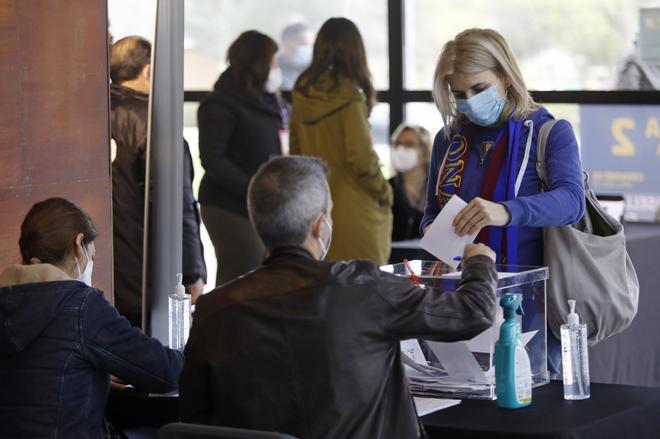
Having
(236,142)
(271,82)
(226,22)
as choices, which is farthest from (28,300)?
(226,22)

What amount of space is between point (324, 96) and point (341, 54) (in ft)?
0.68

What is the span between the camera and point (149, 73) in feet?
12.3

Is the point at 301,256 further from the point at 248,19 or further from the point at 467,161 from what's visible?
the point at 248,19

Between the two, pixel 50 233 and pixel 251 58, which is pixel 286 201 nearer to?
pixel 50 233

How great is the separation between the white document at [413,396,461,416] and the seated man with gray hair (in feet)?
1.03

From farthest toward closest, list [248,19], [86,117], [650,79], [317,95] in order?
[248,19] < [650,79] < [317,95] < [86,117]

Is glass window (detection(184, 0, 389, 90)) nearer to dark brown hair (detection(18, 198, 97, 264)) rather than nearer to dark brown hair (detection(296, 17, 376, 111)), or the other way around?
dark brown hair (detection(296, 17, 376, 111))

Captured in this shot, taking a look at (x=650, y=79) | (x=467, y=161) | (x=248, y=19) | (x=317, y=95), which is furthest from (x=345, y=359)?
(x=248, y=19)

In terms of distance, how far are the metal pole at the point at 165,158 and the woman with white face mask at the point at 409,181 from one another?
2478 mm

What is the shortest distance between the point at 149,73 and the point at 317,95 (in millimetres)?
A: 1767

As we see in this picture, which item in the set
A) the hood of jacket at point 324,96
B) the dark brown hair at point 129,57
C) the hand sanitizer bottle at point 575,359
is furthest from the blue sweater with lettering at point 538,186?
the hood of jacket at point 324,96

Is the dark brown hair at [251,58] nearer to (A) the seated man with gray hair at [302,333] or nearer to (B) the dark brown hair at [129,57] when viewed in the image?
(B) the dark brown hair at [129,57]

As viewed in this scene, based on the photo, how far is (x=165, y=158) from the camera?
3.76 m

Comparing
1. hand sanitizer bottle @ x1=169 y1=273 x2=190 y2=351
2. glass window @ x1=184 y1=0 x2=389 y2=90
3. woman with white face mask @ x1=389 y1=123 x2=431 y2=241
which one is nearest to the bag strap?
hand sanitizer bottle @ x1=169 y1=273 x2=190 y2=351
